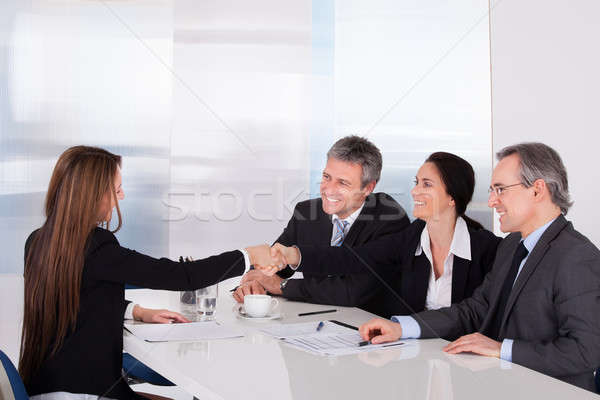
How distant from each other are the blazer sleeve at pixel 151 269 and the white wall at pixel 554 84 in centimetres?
166

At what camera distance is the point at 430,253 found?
2189 millimetres

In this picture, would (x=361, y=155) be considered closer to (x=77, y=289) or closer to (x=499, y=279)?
(x=499, y=279)

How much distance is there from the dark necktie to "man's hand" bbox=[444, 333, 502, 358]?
0.27 m

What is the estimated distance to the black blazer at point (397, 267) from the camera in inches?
84.1

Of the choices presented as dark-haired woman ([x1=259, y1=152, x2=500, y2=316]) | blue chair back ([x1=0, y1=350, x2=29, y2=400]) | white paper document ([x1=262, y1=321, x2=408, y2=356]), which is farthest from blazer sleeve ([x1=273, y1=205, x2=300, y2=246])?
blue chair back ([x1=0, y1=350, x2=29, y2=400])

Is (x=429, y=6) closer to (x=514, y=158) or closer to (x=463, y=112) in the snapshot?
(x=463, y=112)

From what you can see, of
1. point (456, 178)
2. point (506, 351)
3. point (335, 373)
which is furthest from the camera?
point (456, 178)

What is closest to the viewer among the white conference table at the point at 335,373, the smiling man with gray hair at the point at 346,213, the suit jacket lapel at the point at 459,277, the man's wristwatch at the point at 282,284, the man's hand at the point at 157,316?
the white conference table at the point at 335,373

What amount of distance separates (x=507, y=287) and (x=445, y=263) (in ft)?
1.61

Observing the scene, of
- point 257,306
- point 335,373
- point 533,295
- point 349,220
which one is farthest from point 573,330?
point 349,220

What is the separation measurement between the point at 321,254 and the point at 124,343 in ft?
2.81

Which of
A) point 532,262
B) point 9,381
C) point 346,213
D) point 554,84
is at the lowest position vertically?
point 9,381

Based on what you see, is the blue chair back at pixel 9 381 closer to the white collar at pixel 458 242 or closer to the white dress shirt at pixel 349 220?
the white collar at pixel 458 242

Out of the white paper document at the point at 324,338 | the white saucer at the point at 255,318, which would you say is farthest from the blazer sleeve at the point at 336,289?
the white paper document at the point at 324,338
